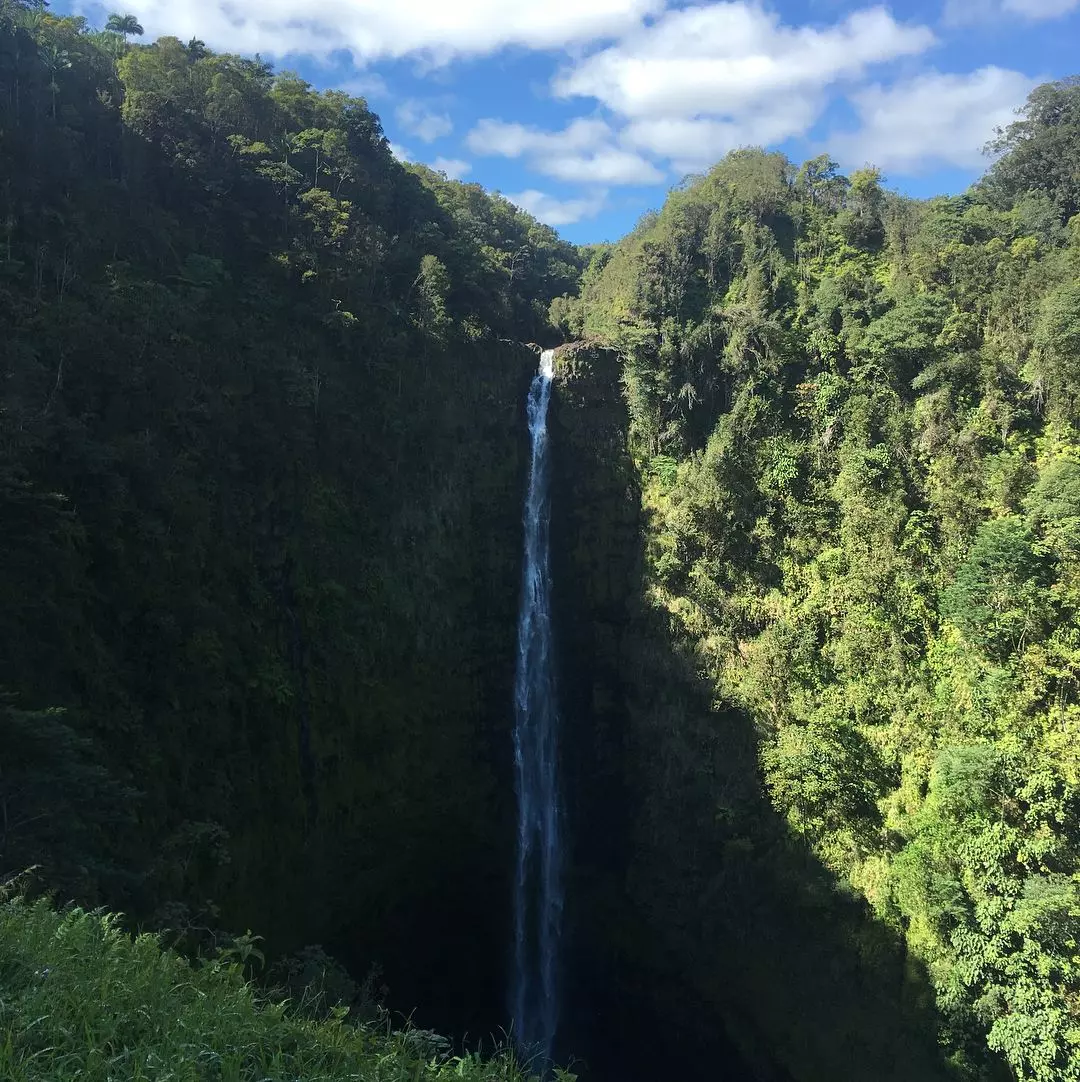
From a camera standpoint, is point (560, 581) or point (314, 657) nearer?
point (314, 657)

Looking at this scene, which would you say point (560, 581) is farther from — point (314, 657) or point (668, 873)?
point (668, 873)

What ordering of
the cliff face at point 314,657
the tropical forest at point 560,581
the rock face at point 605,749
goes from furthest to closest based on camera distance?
the rock face at point 605,749 → the tropical forest at point 560,581 → the cliff face at point 314,657

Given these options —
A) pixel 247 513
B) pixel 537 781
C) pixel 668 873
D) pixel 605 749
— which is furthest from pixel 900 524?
pixel 247 513

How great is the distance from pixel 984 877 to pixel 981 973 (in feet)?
5.55

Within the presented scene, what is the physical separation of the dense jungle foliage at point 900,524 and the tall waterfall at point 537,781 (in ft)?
10.7

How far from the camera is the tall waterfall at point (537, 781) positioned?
1930cm

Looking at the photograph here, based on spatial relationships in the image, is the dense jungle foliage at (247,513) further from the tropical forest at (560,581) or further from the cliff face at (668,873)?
the cliff face at (668,873)

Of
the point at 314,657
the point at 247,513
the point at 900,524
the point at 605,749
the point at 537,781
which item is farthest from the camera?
the point at 605,749

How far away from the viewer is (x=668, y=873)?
734 inches

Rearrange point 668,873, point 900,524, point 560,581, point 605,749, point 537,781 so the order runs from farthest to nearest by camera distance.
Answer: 1. point 560,581
2. point 605,749
3. point 537,781
4. point 668,873
5. point 900,524

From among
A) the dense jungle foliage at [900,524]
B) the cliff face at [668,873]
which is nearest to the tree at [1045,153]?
the dense jungle foliage at [900,524]

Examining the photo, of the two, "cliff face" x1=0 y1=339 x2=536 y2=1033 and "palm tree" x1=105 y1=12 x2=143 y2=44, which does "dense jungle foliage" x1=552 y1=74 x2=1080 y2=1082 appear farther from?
"palm tree" x1=105 y1=12 x2=143 y2=44

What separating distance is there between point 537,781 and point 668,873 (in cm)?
425

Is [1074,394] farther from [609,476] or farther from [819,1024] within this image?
[819,1024]
